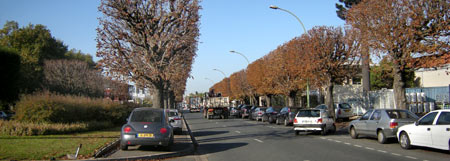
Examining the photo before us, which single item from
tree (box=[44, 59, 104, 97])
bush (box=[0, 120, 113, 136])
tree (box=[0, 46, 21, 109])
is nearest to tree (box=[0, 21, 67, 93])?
tree (box=[44, 59, 104, 97])

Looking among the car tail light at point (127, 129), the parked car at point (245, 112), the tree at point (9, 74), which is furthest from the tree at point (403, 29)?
the tree at point (9, 74)

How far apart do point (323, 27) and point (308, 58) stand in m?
3.04

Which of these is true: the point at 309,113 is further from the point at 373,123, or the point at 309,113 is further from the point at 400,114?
the point at 400,114

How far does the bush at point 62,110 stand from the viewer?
18781 mm

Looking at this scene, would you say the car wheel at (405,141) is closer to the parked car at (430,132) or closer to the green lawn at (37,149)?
the parked car at (430,132)

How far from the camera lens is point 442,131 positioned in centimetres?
1130

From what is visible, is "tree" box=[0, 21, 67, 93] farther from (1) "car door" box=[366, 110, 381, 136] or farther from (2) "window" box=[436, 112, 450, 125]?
(2) "window" box=[436, 112, 450, 125]

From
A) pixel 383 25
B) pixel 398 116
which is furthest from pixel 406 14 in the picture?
pixel 398 116

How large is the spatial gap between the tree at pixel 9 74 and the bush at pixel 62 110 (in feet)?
61.2

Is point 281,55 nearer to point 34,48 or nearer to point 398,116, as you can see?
point 398,116

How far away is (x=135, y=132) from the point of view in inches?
485

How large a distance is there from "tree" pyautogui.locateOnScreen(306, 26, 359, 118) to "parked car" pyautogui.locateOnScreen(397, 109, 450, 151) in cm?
1354

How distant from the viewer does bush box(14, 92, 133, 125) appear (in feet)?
61.6

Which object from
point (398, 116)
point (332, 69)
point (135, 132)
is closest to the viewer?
point (135, 132)
